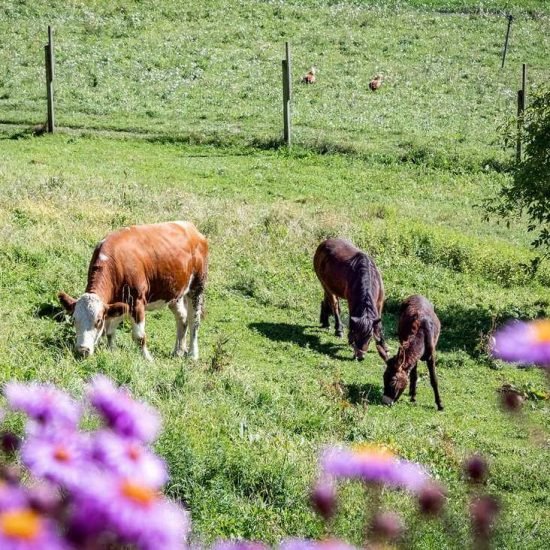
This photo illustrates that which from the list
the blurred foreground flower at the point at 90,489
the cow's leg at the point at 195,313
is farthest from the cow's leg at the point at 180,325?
the blurred foreground flower at the point at 90,489

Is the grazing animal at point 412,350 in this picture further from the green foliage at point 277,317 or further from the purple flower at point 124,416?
the purple flower at point 124,416

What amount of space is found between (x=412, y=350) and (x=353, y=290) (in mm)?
1872

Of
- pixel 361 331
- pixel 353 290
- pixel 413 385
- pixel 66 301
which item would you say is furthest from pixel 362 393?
pixel 66 301

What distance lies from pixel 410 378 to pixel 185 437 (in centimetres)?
537

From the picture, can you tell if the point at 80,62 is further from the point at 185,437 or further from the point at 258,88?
the point at 185,437

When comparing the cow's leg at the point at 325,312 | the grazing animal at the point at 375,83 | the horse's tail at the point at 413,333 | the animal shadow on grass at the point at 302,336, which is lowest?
the animal shadow on grass at the point at 302,336

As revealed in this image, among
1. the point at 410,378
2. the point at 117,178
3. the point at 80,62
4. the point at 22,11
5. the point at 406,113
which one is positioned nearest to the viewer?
the point at 410,378

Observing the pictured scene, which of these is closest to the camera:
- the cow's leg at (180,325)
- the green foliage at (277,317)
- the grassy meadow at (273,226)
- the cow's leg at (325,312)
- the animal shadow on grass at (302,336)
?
the green foliage at (277,317)

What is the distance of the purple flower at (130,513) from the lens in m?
1.63

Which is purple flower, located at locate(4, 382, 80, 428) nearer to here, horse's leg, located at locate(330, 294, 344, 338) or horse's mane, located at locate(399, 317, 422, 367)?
horse's mane, located at locate(399, 317, 422, 367)

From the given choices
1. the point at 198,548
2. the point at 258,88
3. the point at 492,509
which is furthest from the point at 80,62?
the point at 492,509

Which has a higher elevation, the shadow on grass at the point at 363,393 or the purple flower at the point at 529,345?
the purple flower at the point at 529,345

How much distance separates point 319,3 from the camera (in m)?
52.7

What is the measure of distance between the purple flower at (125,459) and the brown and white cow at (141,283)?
863 centimetres
